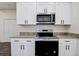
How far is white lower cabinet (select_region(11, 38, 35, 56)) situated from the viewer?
323cm

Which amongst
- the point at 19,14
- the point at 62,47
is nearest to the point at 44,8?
the point at 19,14

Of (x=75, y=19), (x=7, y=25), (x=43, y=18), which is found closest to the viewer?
(x=75, y=19)

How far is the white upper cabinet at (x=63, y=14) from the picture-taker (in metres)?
3.75

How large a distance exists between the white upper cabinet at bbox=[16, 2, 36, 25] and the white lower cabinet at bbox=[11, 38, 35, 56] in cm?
68

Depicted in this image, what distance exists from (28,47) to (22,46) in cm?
16

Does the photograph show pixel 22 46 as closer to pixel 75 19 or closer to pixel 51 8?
pixel 51 8

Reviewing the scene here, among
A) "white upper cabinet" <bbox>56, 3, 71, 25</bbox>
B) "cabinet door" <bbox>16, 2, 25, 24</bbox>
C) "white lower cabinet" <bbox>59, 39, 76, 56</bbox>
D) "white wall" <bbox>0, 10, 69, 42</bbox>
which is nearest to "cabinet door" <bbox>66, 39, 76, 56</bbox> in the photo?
"white lower cabinet" <bbox>59, 39, 76, 56</bbox>

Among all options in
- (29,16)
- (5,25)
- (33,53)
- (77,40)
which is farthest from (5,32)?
(77,40)

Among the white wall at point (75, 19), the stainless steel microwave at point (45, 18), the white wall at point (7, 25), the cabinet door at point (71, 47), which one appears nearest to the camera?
the cabinet door at point (71, 47)

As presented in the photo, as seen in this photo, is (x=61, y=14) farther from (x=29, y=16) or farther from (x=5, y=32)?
(x=5, y=32)

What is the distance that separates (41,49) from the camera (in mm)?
3264

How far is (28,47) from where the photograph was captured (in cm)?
326

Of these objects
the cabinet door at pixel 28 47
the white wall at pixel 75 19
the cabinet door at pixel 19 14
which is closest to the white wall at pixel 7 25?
the cabinet door at pixel 19 14

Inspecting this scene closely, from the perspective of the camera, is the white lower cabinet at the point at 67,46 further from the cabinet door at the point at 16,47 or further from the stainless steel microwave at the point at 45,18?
the cabinet door at the point at 16,47
